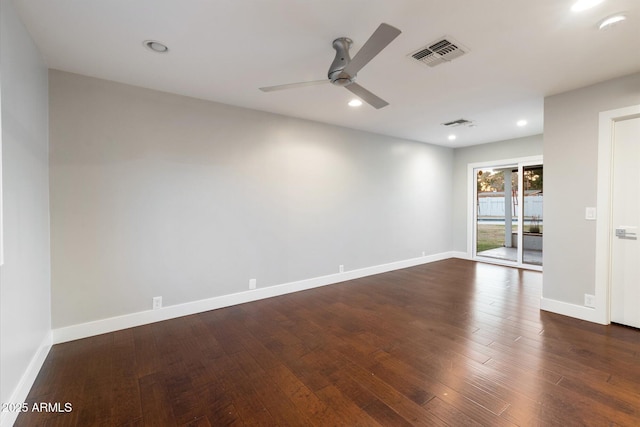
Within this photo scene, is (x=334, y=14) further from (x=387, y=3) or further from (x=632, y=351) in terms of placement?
(x=632, y=351)

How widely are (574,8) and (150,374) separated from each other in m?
4.05

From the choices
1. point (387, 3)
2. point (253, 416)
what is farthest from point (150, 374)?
point (387, 3)

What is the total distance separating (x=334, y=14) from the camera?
188 centimetres

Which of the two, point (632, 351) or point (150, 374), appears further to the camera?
point (632, 351)

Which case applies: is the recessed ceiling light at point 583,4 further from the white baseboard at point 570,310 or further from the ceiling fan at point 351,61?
the white baseboard at point 570,310

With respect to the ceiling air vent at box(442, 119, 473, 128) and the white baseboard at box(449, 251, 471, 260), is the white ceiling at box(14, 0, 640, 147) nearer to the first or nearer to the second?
the ceiling air vent at box(442, 119, 473, 128)

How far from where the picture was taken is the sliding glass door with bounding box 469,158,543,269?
18.4 ft

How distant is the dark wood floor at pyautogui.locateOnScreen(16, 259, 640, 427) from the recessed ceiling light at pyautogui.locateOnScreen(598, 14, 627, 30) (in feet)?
8.58

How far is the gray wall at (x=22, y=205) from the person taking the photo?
1.67m

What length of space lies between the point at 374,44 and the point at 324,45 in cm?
72

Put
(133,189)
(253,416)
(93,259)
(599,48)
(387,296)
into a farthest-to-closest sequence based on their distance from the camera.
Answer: (387,296) → (133,189) → (93,259) → (599,48) → (253,416)

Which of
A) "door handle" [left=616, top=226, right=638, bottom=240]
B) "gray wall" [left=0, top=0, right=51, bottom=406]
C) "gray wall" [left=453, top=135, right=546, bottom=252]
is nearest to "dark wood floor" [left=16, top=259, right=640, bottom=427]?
"gray wall" [left=0, top=0, right=51, bottom=406]

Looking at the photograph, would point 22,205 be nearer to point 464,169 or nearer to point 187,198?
point 187,198

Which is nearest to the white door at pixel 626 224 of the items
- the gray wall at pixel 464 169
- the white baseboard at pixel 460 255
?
the gray wall at pixel 464 169
